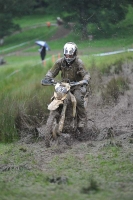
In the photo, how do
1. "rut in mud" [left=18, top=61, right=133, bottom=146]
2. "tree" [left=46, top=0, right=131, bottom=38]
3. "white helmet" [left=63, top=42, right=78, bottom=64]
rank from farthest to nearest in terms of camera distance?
"tree" [left=46, top=0, right=131, bottom=38] → "rut in mud" [left=18, top=61, right=133, bottom=146] → "white helmet" [left=63, top=42, right=78, bottom=64]

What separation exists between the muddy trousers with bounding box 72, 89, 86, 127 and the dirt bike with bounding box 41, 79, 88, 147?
118mm

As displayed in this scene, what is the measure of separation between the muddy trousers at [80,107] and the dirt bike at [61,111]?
0.12 m

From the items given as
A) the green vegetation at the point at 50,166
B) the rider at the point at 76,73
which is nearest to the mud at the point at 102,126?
the green vegetation at the point at 50,166

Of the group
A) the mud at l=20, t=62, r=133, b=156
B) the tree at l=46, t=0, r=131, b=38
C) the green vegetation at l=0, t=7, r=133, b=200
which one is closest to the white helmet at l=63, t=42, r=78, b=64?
the mud at l=20, t=62, r=133, b=156

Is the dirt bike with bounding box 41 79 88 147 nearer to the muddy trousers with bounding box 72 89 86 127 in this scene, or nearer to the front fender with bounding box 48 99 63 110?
the front fender with bounding box 48 99 63 110

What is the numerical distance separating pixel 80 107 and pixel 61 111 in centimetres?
47

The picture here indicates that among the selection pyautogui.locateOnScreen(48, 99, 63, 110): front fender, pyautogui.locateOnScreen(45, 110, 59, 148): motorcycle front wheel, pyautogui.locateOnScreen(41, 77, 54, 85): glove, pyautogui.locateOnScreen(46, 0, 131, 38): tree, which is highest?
pyautogui.locateOnScreen(46, 0, 131, 38): tree

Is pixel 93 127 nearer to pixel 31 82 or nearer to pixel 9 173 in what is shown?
pixel 9 173

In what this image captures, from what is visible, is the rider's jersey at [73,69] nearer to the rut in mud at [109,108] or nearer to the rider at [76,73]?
the rider at [76,73]

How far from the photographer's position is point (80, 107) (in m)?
11.7

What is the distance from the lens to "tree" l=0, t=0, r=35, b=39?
51.4 metres

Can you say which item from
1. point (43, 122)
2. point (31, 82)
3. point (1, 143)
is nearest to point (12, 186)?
point (1, 143)

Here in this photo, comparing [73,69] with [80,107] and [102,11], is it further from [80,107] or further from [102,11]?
[102,11]

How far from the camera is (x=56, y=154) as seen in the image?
10266 mm
